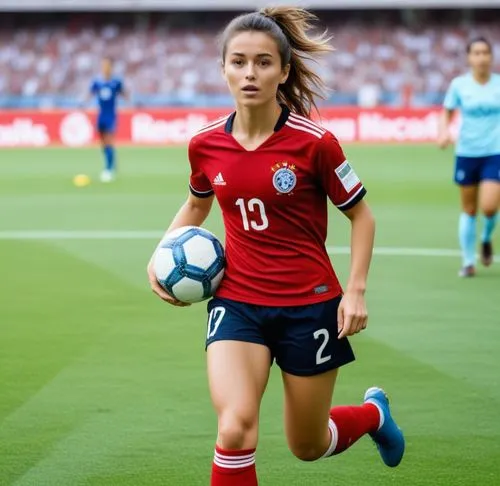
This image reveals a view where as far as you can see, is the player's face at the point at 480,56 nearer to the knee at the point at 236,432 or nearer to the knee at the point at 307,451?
the knee at the point at 307,451

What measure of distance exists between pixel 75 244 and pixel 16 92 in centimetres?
3386

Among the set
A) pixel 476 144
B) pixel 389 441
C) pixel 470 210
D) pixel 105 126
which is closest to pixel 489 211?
pixel 470 210

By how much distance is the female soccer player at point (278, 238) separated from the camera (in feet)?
17.0

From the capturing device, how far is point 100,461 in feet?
21.1

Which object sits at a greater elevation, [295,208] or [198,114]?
Result: [295,208]

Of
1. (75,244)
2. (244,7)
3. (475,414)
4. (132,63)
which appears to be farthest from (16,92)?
(475,414)

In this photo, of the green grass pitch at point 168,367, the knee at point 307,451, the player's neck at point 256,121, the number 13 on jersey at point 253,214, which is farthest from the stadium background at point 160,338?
the number 13 on jersey at point 253,214

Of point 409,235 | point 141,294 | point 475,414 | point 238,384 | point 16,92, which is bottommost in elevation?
point 16,92

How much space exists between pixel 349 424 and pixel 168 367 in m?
3.04

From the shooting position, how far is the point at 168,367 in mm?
8656

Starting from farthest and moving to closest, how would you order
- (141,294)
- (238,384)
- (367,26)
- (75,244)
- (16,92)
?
(367,26)
(16,92)
(75,244)
(141,294)
(238,384)

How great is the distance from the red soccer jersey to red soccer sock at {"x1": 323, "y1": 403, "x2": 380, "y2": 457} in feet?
2.33

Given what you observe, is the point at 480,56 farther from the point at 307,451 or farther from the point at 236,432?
the point at 236,432

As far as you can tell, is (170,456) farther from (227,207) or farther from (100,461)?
(227,207)
